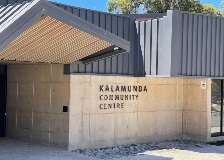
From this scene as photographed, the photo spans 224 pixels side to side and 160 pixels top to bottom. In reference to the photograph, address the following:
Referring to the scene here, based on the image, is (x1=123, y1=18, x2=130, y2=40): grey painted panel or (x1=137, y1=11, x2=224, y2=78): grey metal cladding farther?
(x1=123, y1=18, x2=130, y2=40): grey painted panel

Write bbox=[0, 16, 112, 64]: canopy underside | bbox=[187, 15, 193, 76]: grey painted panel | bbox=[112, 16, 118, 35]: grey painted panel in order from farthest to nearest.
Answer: bbox=[112, 16, 118, 35]: grey painted panel, bbox=[187, 15, 193, 76]: grey painted panel, bbox=[0, 16, 112, 64]: canopy underside

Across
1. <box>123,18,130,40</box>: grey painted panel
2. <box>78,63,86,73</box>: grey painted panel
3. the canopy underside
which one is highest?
<box>123,18,130,40</box>: grey painted panel

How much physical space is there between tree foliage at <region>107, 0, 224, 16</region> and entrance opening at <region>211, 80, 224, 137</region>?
23.7 m

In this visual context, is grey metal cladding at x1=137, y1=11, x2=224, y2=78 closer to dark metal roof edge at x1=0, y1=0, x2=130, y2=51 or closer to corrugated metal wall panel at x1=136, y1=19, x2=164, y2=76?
corrugated metal wall panel at x1=136, y1=19, x2=164, y2=76

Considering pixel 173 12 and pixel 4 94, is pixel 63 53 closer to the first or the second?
pixel 173 12

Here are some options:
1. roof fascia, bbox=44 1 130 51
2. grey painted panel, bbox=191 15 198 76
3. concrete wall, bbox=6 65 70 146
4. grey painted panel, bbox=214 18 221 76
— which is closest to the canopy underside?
roof fascia, bbox=44 1 130 51

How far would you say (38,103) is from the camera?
13.5 meters

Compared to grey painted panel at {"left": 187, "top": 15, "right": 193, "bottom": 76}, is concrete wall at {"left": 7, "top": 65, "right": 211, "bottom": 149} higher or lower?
lower

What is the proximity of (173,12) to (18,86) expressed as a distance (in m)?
5.95

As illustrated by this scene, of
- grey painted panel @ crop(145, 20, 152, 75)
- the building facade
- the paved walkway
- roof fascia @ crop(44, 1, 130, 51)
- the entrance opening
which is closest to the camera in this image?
roof fascia @ crop(44, 1, 130, 51)

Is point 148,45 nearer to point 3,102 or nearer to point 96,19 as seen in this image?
point 96,19

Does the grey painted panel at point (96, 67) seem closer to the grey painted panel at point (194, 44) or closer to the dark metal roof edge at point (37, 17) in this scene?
the grey painted panel at point (194, 44)

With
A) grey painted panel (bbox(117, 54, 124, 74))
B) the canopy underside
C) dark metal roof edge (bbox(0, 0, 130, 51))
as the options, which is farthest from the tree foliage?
dark metal roof edge (bbox(0, 0, 130, 51))

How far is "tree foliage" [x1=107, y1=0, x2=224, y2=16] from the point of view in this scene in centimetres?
3869
